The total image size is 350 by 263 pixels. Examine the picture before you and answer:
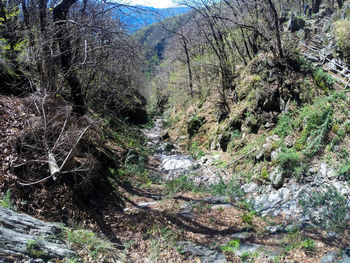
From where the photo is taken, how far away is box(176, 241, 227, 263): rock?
492 cm

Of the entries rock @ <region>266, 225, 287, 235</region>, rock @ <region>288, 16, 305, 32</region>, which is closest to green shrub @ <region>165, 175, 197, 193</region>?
rock @ <region>266, 225, 287, 235</region>

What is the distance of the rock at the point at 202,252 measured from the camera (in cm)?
492

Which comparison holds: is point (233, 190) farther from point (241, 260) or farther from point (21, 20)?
point (21, 20)

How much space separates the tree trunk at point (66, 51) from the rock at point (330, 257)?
23.5 feet

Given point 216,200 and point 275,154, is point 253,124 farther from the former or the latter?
point 216,200

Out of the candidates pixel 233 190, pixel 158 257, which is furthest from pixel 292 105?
pixel 158 257

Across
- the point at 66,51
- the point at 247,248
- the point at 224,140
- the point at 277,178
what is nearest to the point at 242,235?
the point at 247,248

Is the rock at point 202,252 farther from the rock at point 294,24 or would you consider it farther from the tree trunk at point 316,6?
the tree trunk at point 316,6

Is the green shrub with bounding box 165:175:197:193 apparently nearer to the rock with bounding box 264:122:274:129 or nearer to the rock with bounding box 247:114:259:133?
the rock with bounding box 247:114:259:133

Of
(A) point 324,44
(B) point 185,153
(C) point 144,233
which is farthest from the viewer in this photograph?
(B) point 185,153

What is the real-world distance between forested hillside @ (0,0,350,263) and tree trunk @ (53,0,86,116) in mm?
45

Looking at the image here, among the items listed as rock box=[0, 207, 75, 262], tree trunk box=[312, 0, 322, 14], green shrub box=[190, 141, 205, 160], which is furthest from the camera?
tree trunk box=[312, 0, 322, 14]

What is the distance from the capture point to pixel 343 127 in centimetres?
797

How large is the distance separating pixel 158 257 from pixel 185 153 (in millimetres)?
11099
